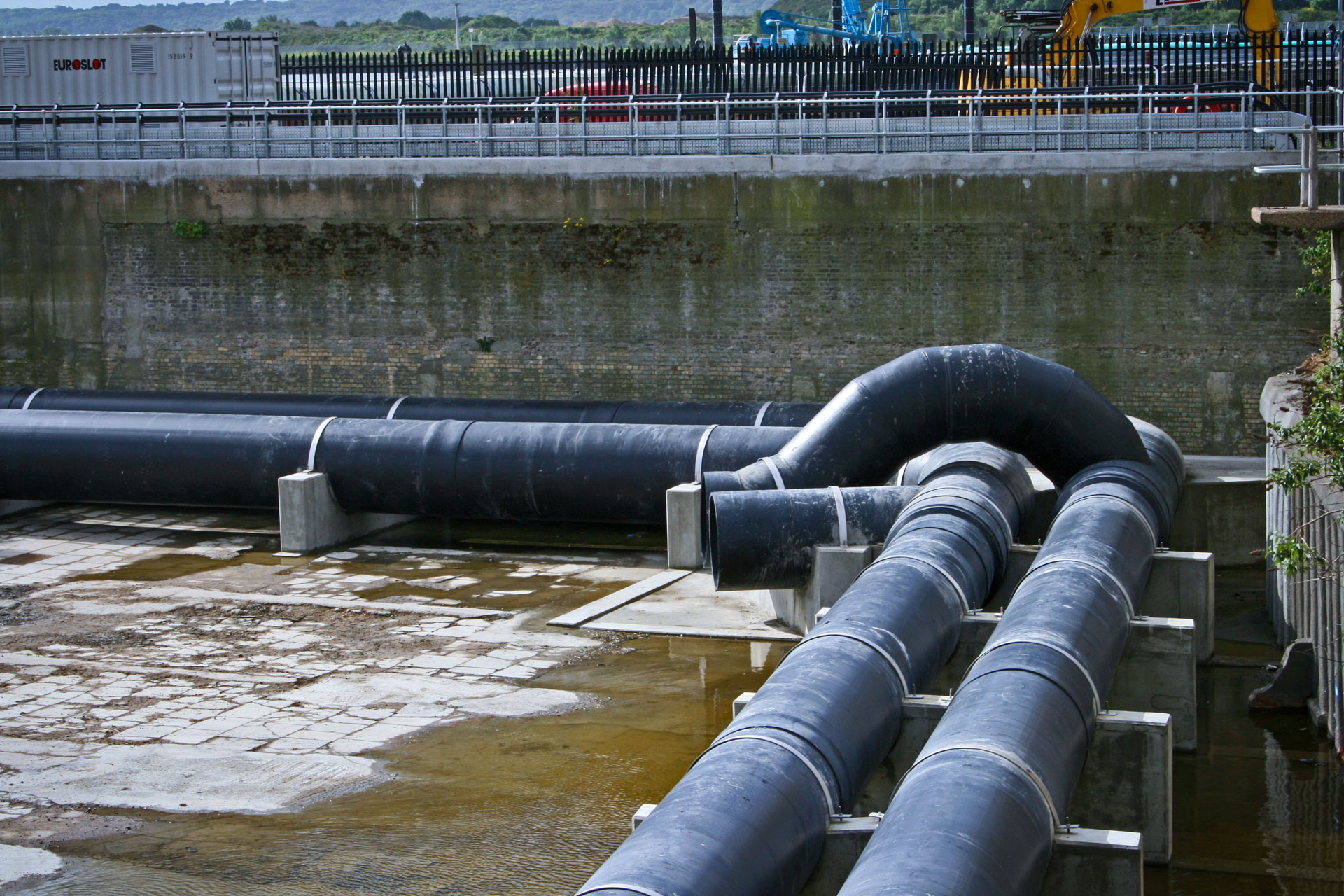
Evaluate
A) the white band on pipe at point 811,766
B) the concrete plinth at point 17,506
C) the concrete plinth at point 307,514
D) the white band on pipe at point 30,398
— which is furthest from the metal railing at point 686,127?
the white band on pipe at point 811,766

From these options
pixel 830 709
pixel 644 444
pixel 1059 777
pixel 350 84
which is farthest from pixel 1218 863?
pixel 350 84

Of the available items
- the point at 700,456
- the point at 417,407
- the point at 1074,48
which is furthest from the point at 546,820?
the point at 1074,48

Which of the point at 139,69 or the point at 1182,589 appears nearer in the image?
the point at 1182,589

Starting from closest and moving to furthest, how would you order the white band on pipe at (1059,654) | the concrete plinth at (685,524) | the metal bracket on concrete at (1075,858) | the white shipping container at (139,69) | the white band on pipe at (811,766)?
the metal bracket on concrete at (1075,858), the white band on pipe at (811,766), the white band on pipe at (1059,654), the concrete plinth at (685,524), the white shipping container at (139,69)

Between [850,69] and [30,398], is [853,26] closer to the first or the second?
[850,69]

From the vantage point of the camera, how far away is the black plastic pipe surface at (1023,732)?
17.4 feet

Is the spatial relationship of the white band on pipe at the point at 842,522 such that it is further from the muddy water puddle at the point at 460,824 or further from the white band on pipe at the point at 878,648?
the white band on pipe at the point at 878,648

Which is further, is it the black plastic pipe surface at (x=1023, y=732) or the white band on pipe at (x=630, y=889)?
the black plastic pipe surface at (x=1023, y=732)

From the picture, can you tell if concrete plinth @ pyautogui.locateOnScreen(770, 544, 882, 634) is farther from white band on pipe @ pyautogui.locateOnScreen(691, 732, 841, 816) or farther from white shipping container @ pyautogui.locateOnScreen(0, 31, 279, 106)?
white shipping container @ pyautogui.locateOnScreen(0, 31, 279, 106)

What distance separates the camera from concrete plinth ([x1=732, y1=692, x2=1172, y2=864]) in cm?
762

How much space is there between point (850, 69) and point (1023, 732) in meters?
17.3

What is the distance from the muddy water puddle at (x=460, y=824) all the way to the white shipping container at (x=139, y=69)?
61.0 feet

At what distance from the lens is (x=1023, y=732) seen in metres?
6.42

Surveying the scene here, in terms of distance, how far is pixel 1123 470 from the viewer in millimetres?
11664
